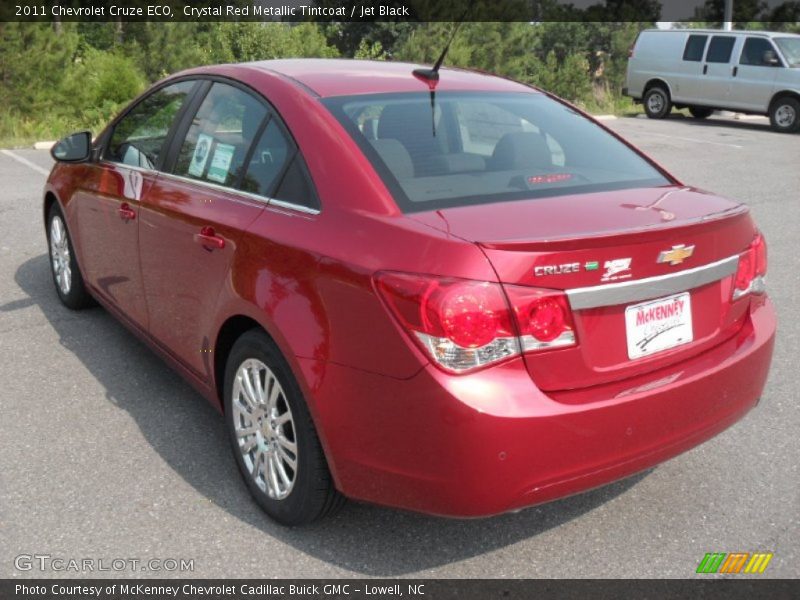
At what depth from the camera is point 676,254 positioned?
2.85m

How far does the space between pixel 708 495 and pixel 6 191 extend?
9087 mm

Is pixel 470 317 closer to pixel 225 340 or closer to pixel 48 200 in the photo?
pixel 225 340

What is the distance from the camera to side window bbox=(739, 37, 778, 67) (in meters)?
19.0

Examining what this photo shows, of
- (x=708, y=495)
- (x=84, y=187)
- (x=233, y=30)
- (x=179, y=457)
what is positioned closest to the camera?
(x=708, y=495)

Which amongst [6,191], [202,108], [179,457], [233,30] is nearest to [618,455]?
[179,457]

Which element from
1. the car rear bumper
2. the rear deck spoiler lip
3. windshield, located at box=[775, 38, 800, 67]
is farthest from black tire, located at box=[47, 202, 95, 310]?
windshield, located at box=[775, 38, 800, 67]

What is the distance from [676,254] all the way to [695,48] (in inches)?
750

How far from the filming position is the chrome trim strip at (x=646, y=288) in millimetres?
2670

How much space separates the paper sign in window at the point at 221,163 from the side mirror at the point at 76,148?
1.47 m

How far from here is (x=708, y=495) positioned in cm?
354

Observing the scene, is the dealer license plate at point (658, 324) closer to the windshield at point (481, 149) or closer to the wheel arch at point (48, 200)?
the windshield at point (481, 149)

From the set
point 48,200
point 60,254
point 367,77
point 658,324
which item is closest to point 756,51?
point 48,200

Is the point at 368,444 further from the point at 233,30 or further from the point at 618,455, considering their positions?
the point at 233,30

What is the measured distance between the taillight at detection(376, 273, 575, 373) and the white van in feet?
59.7
